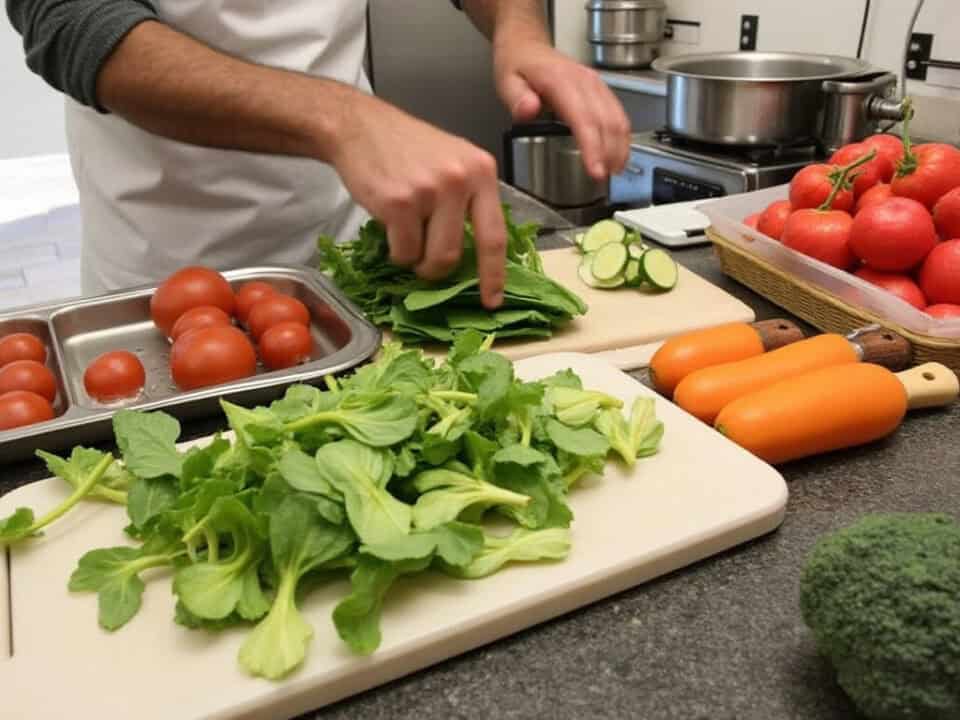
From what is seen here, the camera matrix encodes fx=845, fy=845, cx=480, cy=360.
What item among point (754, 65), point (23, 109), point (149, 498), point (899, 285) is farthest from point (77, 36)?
point (23, 109)

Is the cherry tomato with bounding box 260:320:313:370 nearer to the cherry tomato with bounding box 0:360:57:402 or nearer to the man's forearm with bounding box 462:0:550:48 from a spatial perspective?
the cherry tomato with bounding box 0:360:57:402

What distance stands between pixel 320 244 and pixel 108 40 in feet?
1.10

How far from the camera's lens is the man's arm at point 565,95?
39.4 inches

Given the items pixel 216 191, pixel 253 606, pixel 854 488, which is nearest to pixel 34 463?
pixel 253 606

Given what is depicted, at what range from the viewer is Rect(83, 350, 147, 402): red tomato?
2.86 feet

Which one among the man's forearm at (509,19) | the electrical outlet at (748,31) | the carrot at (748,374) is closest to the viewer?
the carrot at (748,374)

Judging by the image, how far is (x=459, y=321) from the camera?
37.8 inches

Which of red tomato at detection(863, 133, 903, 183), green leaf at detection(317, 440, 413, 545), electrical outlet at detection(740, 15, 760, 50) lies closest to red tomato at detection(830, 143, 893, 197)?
red tomato at detection(863, 133, 903, 183)

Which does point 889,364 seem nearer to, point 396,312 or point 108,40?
point 396,312

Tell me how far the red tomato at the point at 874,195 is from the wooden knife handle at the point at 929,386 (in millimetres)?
207

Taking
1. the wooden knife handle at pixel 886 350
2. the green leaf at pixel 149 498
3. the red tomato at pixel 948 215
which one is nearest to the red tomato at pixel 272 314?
the green leaf at pixel 149 498

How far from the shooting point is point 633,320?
1.01m

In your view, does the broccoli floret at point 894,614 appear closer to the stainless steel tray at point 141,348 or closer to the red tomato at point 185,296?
the stainless steel tray at point 141,348

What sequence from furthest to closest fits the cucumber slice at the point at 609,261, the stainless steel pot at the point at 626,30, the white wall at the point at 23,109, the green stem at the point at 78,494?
1. the white wall at the point at 23,109
2. the stainless steel pot at the point at 626,30
3. the cucumber slice at the point at 609,261
4. the green stem at the point at 78,494
